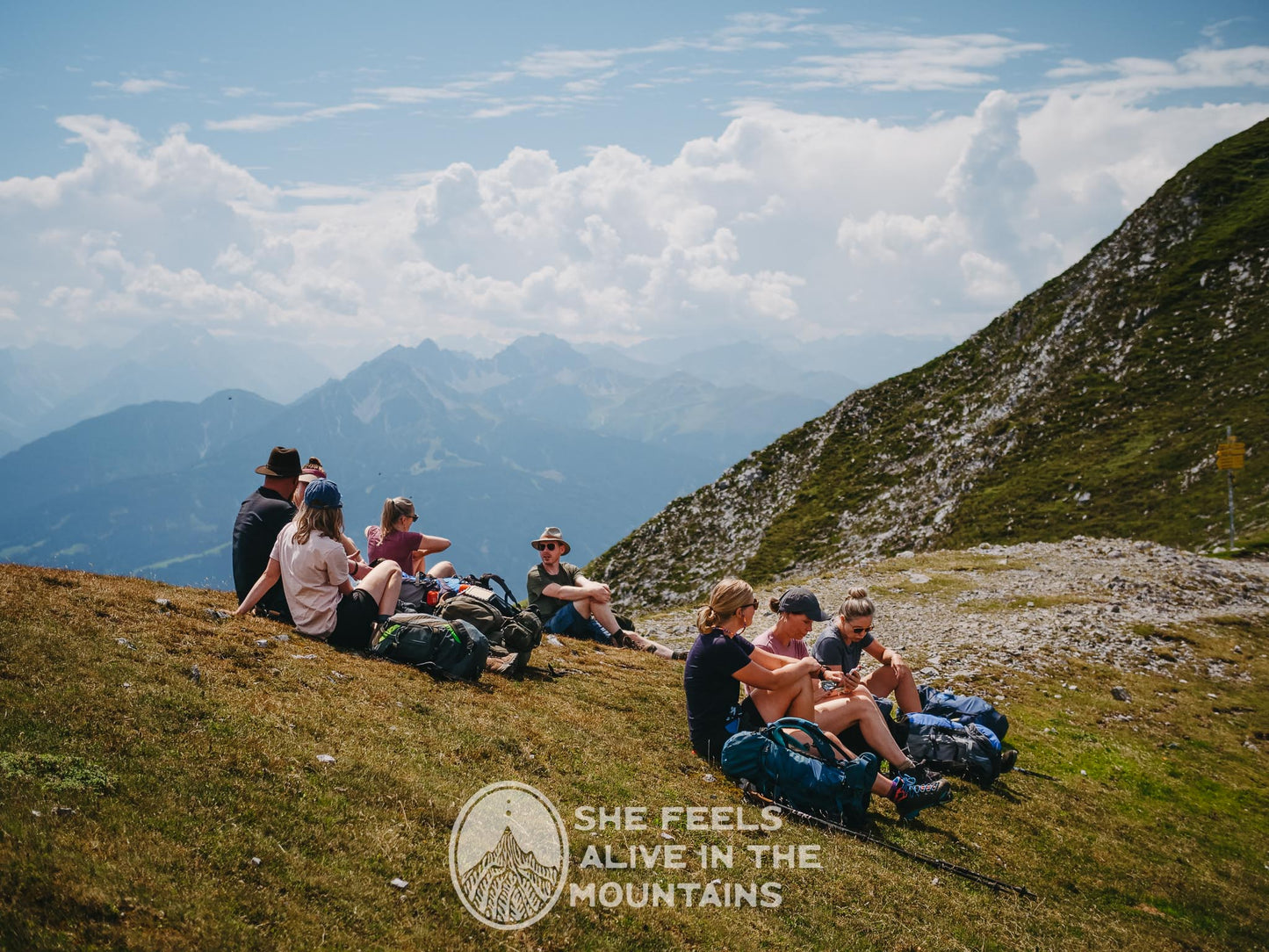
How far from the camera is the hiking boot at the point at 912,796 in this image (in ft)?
34.9

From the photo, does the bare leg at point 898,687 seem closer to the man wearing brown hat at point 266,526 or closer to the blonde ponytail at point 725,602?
the blonde ponytail at point 725,602

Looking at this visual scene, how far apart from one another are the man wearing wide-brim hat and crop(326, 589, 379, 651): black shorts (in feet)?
17.0

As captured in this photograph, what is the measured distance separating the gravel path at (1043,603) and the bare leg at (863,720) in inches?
354

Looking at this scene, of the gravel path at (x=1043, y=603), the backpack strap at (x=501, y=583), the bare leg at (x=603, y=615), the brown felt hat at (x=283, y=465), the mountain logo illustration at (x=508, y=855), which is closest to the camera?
the mountain logo illustration at (x=508, y=855)

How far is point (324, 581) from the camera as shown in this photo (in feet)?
40.9

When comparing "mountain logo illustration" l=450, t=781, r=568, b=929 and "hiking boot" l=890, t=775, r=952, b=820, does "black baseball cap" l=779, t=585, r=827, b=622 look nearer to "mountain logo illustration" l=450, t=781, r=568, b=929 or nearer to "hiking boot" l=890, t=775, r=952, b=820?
"hiking boot" l=890, t=775, r=952, b=820

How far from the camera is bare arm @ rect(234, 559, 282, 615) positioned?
12.5m

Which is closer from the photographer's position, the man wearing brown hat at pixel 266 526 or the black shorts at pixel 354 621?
the black shorts at pixel 354 621

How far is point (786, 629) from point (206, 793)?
828cm

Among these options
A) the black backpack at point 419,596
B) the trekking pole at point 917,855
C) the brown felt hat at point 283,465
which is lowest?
the trekking pole at point 917,855

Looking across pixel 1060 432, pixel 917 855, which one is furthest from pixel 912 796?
pixel 1060 432

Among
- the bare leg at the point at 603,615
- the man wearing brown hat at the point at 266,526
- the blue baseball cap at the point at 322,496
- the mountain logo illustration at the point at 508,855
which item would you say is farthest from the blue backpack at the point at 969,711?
the man wearing brown hat at the point at 266,526

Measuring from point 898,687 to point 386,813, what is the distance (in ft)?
31.5

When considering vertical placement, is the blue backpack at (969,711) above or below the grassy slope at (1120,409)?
below
